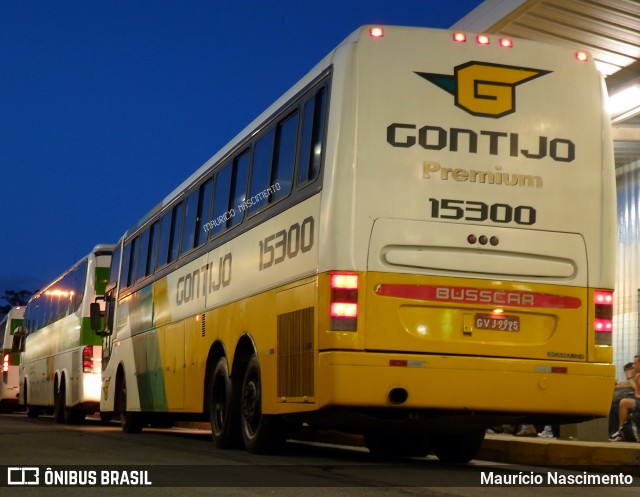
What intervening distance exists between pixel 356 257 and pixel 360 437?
22.5 ft

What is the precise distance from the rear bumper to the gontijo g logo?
2.20 meters

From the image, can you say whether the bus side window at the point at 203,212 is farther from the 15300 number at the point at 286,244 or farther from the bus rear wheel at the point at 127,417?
the bus rear wheel at the point at 127,417

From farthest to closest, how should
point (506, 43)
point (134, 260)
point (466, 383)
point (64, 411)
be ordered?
point (64, 411) < point (134, 260) < point (506, 43) < point (466, 383)

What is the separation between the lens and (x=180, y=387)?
51.2ft

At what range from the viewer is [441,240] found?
10.4 meters

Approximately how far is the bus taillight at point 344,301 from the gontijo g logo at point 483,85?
6.19 ft

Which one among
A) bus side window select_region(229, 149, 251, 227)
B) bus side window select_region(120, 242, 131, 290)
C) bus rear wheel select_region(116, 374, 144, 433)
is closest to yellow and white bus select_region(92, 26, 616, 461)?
bus side window select_region(229, 149, 251, 227)

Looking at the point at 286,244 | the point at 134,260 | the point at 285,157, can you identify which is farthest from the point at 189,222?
the point at 286,244

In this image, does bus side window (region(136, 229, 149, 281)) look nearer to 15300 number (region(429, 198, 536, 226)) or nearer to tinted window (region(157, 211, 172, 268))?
tinted window (region(157, 211, 172, 268))

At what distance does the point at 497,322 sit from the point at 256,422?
3019mm

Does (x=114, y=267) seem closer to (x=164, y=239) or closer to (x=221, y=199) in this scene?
(x=164, y=239)

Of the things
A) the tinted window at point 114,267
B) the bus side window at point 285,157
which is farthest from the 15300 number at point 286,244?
the tinted window at point 114,267

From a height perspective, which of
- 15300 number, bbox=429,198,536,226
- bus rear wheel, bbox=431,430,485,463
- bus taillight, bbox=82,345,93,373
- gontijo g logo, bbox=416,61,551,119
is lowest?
bus rear wheel, bbox=431,430,485,463

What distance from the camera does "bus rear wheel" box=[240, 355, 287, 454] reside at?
12.0 m
